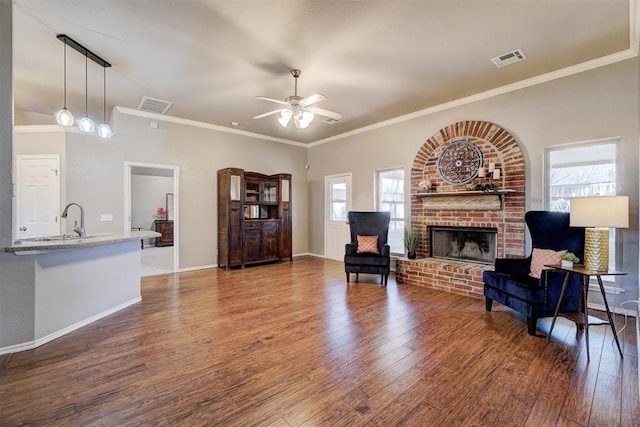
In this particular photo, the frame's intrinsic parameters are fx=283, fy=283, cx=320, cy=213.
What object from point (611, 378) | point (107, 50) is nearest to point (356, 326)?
point (611, 378)

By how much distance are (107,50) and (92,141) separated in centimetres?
221

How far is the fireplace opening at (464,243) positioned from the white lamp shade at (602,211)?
162 centimetres

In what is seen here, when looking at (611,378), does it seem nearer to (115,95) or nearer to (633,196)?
(633,196)

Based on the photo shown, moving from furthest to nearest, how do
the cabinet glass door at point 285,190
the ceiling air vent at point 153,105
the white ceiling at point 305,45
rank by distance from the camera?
the cabinet glass door at point 285,190 → the ceiling air vent at point 153,105 → the white ceiling at point 305,45

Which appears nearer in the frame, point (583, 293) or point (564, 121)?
point (583, 293)

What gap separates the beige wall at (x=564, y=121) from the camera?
10.3 ft

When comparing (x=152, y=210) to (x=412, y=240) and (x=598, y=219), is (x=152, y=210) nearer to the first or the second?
(x=412, y=240)

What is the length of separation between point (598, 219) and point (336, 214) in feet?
15.9

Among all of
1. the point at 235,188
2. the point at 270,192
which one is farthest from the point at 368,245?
the point at 235,188

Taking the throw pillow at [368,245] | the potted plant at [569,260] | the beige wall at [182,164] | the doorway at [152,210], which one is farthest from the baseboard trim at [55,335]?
the potted plant at [569,260]

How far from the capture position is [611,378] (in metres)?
2.00

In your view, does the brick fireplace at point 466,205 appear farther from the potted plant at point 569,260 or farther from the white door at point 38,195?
the white door at point 38,195

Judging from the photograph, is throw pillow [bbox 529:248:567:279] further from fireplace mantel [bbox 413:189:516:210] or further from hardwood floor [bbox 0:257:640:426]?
fireplace mantel [bbox 413:189:516:210]

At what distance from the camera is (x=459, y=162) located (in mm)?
4516
